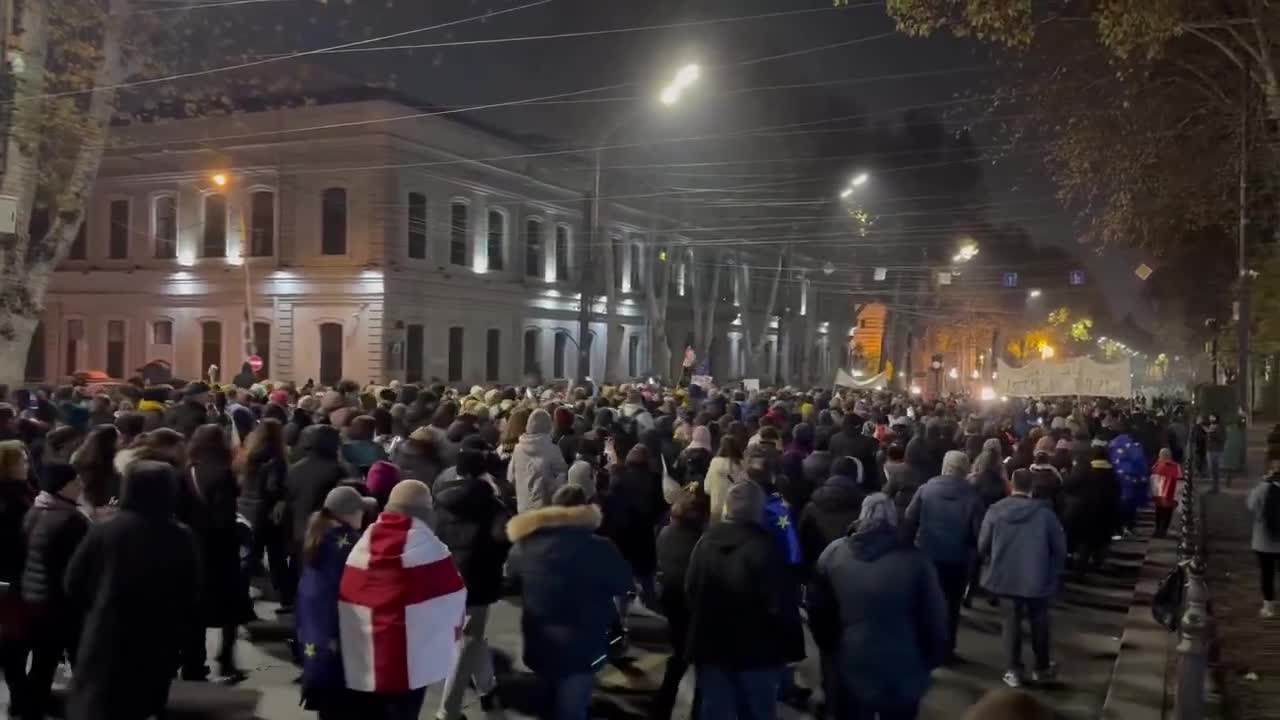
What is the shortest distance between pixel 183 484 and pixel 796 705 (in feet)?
14.6

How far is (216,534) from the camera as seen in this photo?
24.7 ft

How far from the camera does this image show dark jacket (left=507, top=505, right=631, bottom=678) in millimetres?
5762

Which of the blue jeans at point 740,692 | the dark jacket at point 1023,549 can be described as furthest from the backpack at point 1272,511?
the blue jeans at point 740,692

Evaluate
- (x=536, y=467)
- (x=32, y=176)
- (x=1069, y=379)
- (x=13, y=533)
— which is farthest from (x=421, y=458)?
(x=1069, y=379)

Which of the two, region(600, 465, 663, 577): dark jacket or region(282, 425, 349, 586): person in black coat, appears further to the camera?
region(600, 465, 663, 577): dark jacket

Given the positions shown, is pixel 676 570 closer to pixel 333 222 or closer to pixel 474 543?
pixel 474 543

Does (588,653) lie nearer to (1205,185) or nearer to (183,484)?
(183,484)

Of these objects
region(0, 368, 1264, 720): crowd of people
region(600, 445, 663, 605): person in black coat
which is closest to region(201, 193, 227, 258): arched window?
region(0, 368, 1264, 720): crowd of people

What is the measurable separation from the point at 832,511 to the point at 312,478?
3.72 metres

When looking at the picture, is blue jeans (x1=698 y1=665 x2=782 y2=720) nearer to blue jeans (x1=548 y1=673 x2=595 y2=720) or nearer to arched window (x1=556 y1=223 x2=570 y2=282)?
blue jeans (x1=548 y1=673 x2=595 y2=720)

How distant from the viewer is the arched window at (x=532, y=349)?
4453 centimetres

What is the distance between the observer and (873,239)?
64.1 meters

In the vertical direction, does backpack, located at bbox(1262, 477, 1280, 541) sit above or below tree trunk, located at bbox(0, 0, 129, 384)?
below

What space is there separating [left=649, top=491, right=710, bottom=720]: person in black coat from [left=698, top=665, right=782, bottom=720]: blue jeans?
966mm
